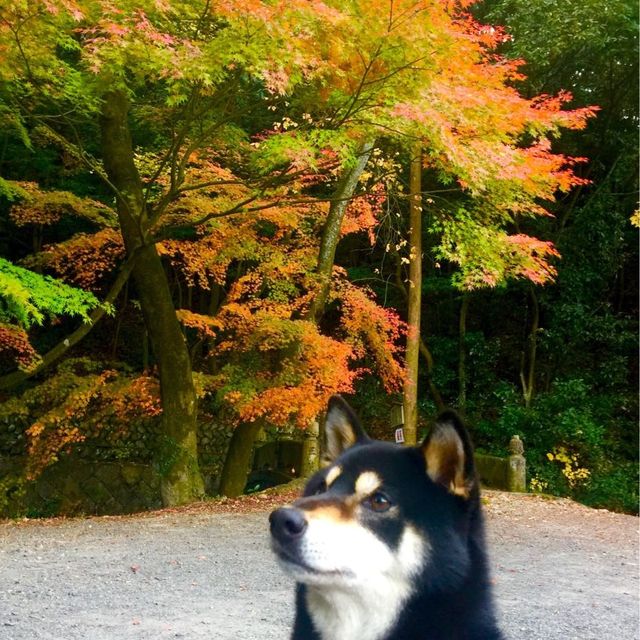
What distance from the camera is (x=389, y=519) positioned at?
1335 millimetres

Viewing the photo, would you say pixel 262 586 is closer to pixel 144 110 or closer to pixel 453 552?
pixel 453 552

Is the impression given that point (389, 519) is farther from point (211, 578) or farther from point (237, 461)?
point (237, 461)

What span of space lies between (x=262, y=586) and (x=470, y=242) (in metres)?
4.12

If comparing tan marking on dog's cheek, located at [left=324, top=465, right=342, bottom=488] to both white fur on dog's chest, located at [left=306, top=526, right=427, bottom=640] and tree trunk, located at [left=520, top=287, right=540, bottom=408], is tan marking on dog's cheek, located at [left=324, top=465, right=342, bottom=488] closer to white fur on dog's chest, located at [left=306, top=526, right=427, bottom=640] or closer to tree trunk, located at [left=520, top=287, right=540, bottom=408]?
white fur on dog's chest, located at [left=306, top=526, right=427, bottom=640]

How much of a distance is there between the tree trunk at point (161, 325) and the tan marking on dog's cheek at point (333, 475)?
532 centimetres

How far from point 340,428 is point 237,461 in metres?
6.71

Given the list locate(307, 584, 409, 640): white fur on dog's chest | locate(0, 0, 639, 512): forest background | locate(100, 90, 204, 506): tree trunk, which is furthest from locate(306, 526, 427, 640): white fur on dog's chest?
locate(100, 90, 204, 506): tree trunk

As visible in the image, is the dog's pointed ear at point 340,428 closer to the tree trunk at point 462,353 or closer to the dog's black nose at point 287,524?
the dog's black nose at point 287,524

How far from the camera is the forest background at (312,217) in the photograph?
4.67 meters

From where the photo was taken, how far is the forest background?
4668mm

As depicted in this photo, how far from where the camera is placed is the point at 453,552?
1.34 meters

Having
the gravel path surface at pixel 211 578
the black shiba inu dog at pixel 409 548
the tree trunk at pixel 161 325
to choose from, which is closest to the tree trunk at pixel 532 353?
the gravel path surface at pixel 211 578

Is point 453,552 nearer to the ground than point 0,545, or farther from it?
farther from it

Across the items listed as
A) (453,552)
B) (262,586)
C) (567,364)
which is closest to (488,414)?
(567,364)
